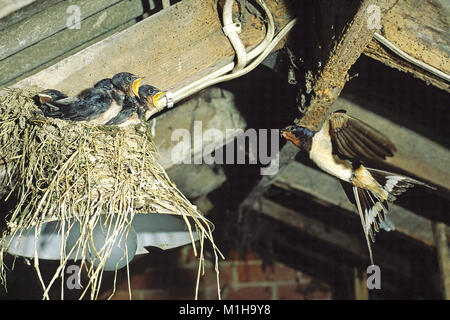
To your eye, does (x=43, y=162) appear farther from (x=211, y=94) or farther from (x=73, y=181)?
(x=211, y=94)

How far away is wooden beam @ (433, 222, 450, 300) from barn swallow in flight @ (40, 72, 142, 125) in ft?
5.95

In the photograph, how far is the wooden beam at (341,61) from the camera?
3.54ft

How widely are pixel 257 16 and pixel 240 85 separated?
0.85m

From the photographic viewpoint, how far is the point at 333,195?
8.66ft

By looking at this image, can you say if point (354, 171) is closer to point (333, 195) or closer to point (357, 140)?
point (357, 140)

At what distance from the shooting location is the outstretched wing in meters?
1.31

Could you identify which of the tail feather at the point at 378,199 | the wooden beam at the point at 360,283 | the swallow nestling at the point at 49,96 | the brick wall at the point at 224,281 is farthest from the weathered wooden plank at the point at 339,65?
the brick wall at the point at 224,281

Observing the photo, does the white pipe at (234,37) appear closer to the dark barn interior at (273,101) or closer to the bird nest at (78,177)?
the dark barn interior at (273,101)

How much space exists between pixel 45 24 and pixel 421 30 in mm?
1201

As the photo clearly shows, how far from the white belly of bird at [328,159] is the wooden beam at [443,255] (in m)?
0.99
